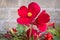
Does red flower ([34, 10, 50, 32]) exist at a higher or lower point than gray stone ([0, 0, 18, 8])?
lower

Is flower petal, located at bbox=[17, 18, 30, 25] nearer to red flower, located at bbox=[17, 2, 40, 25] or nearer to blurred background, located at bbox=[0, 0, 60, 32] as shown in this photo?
red flower, located at bbox=[17, 2, 40, 25]

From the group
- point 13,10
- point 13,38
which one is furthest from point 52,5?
point 13,38

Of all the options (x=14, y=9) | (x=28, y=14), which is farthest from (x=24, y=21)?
(x=14, y=9)

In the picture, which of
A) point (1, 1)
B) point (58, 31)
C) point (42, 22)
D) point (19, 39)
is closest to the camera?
point (42, 22)

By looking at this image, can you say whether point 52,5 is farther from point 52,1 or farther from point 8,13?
point 8,13

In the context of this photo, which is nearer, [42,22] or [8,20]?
[42,22]

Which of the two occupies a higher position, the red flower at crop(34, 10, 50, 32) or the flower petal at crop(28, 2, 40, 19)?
the flower petal at crop(28, 2, 40, 19)

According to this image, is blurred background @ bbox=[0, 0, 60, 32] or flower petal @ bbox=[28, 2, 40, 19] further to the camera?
blurred background @ bbox=[0, 0, 60, 32]

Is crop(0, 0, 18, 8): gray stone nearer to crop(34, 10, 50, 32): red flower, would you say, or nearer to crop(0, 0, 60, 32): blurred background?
crop(0, 0, 60, 32): blurred background

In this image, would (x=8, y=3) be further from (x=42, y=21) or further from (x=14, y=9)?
(x=42, y=21)

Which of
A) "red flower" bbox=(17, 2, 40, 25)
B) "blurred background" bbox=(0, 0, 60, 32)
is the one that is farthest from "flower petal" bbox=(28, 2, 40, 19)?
"blurred background" bbox=(0, 0, 60, 32)
